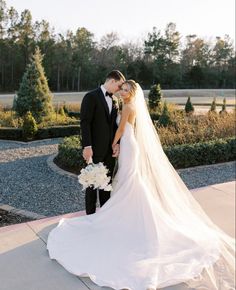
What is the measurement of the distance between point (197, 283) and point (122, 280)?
64 cm

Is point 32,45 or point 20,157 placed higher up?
point 32,45

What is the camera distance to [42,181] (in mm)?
6664

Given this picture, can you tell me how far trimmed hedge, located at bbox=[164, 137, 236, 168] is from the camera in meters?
7.65

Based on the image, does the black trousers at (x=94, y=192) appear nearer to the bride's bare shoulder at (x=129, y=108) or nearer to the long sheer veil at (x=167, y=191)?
the long sheer veil at (x=167, y=191)

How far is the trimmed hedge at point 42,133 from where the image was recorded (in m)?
11.1

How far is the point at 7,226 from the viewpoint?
4469 mm

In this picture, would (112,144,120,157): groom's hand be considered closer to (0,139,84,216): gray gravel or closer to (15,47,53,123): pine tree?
(0,139,84,216): gray gravel

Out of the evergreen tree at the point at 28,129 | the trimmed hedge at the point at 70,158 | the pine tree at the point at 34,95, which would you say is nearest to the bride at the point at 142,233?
the trimmed hedge at the point at 70,158

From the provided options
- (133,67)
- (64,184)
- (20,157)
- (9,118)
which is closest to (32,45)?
(133,67)

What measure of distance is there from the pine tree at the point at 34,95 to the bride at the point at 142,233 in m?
10.5

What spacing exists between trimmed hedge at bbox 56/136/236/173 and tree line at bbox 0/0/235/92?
3324cm

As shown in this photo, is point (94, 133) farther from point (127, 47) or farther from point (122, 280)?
point (127, 47)

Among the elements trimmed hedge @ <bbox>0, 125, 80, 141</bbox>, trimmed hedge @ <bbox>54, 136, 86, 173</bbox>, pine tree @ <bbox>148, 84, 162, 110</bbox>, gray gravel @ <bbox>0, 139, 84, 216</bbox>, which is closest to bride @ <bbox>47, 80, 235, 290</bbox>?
gray gravel @ <bbox>0, 139, 84, 216</bbox>

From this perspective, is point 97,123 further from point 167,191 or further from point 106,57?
point 106,57
